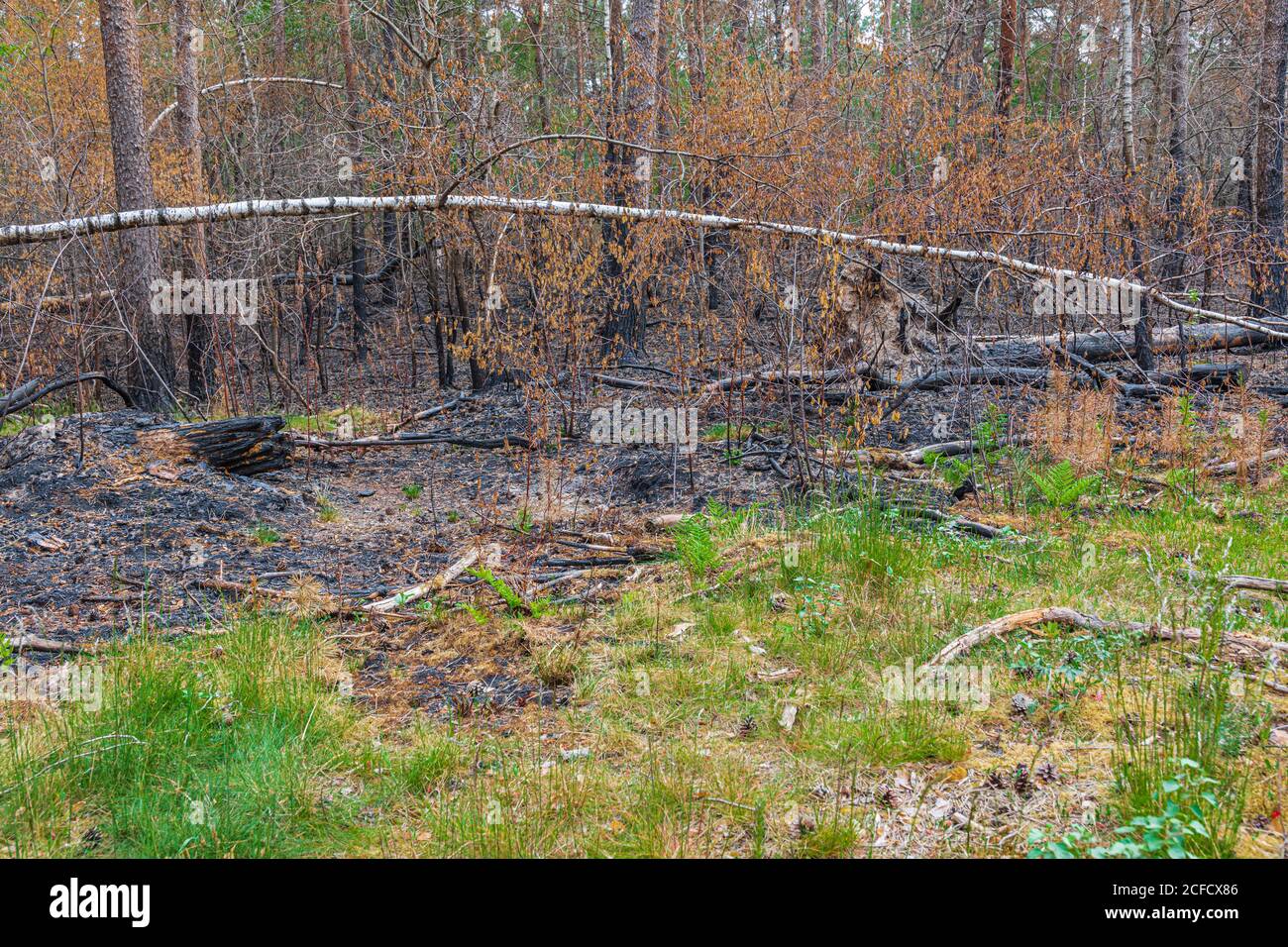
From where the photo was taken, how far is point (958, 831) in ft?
8.34

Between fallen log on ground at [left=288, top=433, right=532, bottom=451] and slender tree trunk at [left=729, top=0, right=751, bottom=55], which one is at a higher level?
slender tree trunk at [left=729, top=0, right=751, bottom=55]

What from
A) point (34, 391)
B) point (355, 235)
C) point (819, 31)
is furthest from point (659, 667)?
point (819, 31)

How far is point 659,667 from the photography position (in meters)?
3.80

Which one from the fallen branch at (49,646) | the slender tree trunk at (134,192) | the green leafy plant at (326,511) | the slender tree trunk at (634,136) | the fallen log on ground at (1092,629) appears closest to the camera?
the fallen log on ground at (1092,629)

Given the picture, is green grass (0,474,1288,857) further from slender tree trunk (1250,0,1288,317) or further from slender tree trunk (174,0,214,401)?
slender tree trunk (1250,0,1288,317)

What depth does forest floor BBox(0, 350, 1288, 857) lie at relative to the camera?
8.45ft

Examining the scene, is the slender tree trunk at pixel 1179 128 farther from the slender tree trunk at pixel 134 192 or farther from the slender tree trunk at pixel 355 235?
the slender tree trunk at pixel 134 192

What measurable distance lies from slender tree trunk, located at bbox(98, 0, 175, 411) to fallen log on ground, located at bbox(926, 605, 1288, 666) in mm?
8699

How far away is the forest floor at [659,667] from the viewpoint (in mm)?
2574

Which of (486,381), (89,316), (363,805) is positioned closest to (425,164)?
(486,381)

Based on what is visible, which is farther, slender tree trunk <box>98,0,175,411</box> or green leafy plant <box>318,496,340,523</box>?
slender tree trunk <box>98,0,175,411</box>

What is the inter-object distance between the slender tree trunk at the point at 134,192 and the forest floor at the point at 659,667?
383 cm

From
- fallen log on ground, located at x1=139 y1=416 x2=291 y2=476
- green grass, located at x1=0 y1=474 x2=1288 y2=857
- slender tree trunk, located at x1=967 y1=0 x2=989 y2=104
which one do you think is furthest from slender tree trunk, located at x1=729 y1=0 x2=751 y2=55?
green grass, located at x1=0 y1=474 x2=1288 y2=857

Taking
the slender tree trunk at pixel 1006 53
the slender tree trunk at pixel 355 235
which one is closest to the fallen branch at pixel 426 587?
the slender tree trunk at pixel 355 235
